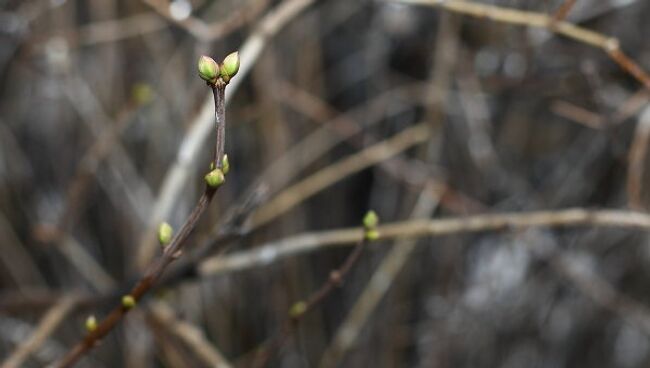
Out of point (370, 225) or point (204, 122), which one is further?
point (204, 122)

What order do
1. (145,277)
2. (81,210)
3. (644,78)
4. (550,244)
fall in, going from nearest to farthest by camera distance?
(145,277)
(644,78)
(550,244)
(81,210)

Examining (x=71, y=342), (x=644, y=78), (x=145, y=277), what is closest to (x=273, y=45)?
(x=71, y=342)

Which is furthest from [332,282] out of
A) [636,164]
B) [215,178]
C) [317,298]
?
[636,164]

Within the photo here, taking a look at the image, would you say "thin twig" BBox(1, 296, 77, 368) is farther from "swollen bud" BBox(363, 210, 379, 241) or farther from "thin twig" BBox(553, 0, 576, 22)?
"thin twig" BBox(553, 0, 576, 22)

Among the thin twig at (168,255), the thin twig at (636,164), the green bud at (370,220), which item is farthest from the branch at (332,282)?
the thin twig at (636,164)

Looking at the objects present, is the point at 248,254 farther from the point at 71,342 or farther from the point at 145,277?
the point at 71,342

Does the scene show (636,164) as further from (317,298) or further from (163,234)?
(163,234)

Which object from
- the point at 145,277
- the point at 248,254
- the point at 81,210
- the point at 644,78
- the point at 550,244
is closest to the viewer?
the point at 145,277
